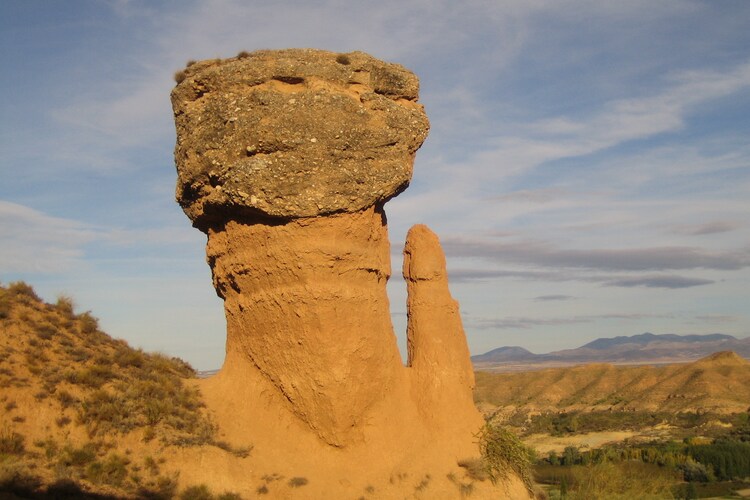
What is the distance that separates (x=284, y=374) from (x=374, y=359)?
183 cm

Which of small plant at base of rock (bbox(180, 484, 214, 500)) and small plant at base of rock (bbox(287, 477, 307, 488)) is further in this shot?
small plant at base of rock (bbox(287, 477, 307, 488))

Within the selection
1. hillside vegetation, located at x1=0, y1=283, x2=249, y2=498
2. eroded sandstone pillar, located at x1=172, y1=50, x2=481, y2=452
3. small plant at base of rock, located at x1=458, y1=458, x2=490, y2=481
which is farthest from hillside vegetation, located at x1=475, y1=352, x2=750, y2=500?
hillside vegetation, located at x1=0, y1=283, x2=249, y2=498

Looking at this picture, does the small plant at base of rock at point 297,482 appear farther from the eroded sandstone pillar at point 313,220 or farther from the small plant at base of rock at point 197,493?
the small plant at base of rock at point 197,493

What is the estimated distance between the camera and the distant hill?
2781 inches

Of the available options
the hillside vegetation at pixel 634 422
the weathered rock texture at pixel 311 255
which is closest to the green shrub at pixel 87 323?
the weathered rock texture at pixel 311 255

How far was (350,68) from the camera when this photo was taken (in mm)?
13586

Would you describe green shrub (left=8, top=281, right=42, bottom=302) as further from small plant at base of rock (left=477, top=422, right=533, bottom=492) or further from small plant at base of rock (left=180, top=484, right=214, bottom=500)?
small plant at base of rock (left=477, top=422, right=533, bottom=492)

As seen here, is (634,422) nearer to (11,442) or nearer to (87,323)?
(87,323)

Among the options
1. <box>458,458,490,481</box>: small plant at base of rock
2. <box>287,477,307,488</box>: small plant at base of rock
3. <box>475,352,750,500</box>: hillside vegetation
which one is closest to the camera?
<box>287,477,307,488</box>: small plant at base of rock

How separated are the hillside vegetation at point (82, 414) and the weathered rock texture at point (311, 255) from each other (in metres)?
1.31

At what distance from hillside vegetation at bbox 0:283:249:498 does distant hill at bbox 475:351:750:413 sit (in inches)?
2633

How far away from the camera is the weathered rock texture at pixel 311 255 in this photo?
12.6 m

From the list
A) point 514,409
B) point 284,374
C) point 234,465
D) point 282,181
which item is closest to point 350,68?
point 282,181

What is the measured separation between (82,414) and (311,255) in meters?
5.10
